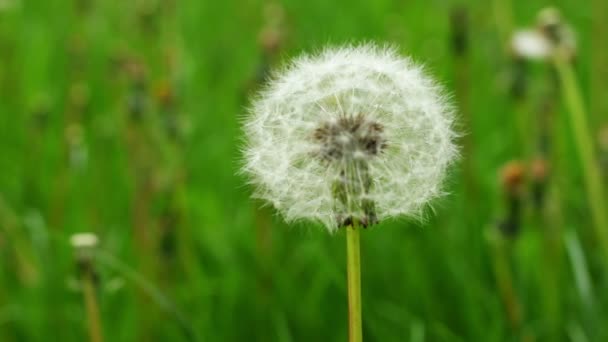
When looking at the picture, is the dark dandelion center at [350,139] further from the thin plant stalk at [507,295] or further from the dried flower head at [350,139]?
the thin plant stalk at [507,295]

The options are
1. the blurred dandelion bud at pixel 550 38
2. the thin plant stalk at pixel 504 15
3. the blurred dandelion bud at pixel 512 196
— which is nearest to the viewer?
the blurred dandelion bud at pixel 512 196

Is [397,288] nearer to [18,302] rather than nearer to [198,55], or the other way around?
[18,302]

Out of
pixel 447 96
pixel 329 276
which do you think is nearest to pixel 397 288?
pixel 329 276

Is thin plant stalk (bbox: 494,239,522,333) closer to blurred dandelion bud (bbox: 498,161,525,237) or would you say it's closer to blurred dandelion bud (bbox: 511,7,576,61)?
blurred dandelion bud (bbox: 498,161,525,237)

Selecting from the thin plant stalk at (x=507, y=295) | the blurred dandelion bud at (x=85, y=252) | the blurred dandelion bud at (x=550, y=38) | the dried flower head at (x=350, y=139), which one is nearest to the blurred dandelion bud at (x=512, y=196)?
the thin plant stalk at (x=507, y=295)

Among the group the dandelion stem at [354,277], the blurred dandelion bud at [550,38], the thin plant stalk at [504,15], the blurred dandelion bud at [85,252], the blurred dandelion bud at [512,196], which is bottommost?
the dandelion stem at [354,277]

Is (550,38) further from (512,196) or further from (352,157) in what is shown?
(352,157)
